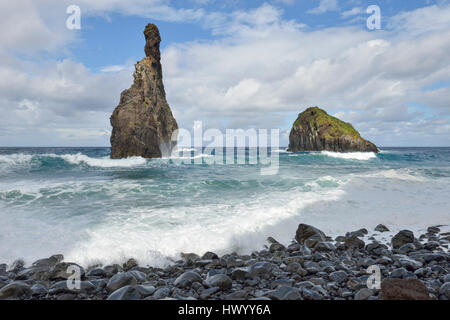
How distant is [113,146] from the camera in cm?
4353

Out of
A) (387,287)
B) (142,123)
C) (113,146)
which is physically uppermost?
(142,123)

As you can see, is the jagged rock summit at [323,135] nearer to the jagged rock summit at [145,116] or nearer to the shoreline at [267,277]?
the jagged rock summit at [145,116]

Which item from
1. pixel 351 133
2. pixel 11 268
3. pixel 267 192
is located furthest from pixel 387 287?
pixel 351 133

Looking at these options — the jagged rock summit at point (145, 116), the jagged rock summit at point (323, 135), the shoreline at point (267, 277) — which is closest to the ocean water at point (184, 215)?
the shoreline at point (267, 277)

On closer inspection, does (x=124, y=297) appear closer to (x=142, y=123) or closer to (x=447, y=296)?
→ (x=447, y=296)

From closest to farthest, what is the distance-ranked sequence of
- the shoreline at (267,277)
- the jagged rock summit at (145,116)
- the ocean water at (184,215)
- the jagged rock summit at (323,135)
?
the shoreline at (267,277) → the ocean water at (184,215) → the jagged rock summit at (145,116) → the jagged rock summit at (323,135)

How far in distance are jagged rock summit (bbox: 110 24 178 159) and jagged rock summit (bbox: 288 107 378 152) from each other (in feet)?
161

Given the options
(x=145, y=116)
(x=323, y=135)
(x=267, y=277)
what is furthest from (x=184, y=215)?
(x=323, y=135)

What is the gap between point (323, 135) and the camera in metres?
78.4

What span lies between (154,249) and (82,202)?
252 inches

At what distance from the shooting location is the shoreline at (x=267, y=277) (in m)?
3.85

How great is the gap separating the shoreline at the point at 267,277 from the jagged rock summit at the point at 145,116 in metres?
39.6

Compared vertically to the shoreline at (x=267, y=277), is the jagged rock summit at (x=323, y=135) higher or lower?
higher

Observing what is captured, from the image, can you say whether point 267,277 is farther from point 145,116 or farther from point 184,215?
point 145,116
